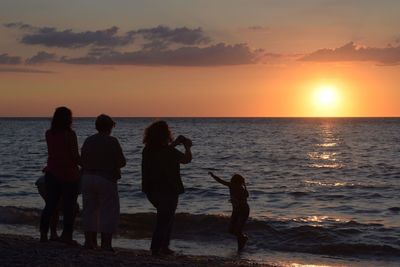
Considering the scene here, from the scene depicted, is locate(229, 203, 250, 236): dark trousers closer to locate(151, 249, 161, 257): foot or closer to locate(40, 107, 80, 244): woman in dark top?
locate(151, 249, 161, 257): foot

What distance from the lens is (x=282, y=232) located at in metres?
13.6

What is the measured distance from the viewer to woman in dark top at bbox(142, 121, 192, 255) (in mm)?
8438

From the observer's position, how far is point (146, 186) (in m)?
8.62

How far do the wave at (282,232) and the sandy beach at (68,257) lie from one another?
11.2 ft

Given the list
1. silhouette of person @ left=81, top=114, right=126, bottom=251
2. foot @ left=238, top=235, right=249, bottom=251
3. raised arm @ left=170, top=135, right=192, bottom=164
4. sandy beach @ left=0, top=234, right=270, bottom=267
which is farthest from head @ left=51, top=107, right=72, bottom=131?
foot @ left=238, top=235, right=249, bottom=251

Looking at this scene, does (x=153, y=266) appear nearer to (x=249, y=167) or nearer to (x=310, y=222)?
(x=310, y=222)

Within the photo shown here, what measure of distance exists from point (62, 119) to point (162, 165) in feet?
4.94

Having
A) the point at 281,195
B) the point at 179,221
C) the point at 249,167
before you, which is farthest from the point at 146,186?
the point at 249,167

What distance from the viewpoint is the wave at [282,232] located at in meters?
12.2

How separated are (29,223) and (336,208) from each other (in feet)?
27.3

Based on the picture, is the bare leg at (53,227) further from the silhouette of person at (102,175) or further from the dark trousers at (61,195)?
the silhouette of person at (102,175)

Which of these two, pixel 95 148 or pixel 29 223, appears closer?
pixel 95 148

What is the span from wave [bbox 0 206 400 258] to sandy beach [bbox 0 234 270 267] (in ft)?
11.2

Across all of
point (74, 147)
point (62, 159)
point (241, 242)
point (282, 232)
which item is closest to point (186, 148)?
point (74, 147)
